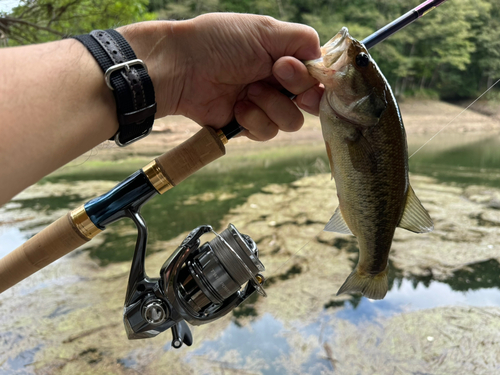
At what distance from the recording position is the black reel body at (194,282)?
111 centimetres

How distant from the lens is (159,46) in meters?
1.06

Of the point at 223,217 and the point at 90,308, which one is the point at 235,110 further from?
the point at 223,217

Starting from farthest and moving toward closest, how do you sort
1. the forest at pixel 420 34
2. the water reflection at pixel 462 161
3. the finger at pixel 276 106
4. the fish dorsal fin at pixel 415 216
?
the forest at pixel 420 34, the water reflection at pixel 462 161, the finger at pixel 276 106, the fish dorsal fin at pixel 415 216

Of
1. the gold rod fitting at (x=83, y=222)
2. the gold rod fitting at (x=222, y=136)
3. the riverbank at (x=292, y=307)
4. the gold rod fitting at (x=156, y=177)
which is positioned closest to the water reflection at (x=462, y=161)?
the riverbank at (x=292, y=307)

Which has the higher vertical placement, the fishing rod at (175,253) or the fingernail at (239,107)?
the fingernail at (239,107)

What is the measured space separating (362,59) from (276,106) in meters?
0.38

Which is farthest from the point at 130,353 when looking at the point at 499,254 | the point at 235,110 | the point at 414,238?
the point at 499,254

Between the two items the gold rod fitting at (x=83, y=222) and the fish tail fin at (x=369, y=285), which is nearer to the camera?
the fish tail fin at (x=369, y=285)

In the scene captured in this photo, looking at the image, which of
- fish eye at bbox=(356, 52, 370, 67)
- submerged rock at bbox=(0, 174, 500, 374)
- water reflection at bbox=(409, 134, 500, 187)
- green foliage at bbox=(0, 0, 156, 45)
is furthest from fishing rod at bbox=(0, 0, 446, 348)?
water reflection at bbox=(409, 134, 500, 187)

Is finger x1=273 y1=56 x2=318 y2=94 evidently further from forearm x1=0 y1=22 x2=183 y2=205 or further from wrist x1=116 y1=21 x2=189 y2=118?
forearm x1=0 y1=22 x2=183 y2=205

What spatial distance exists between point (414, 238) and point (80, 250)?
339cm

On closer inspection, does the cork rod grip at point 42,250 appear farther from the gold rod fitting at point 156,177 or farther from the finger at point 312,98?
the finger at point 312,98

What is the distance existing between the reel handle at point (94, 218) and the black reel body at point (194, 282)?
111 mm

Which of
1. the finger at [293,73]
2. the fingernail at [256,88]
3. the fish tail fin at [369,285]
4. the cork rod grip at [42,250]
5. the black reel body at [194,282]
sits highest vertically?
the finger at [293,73]
